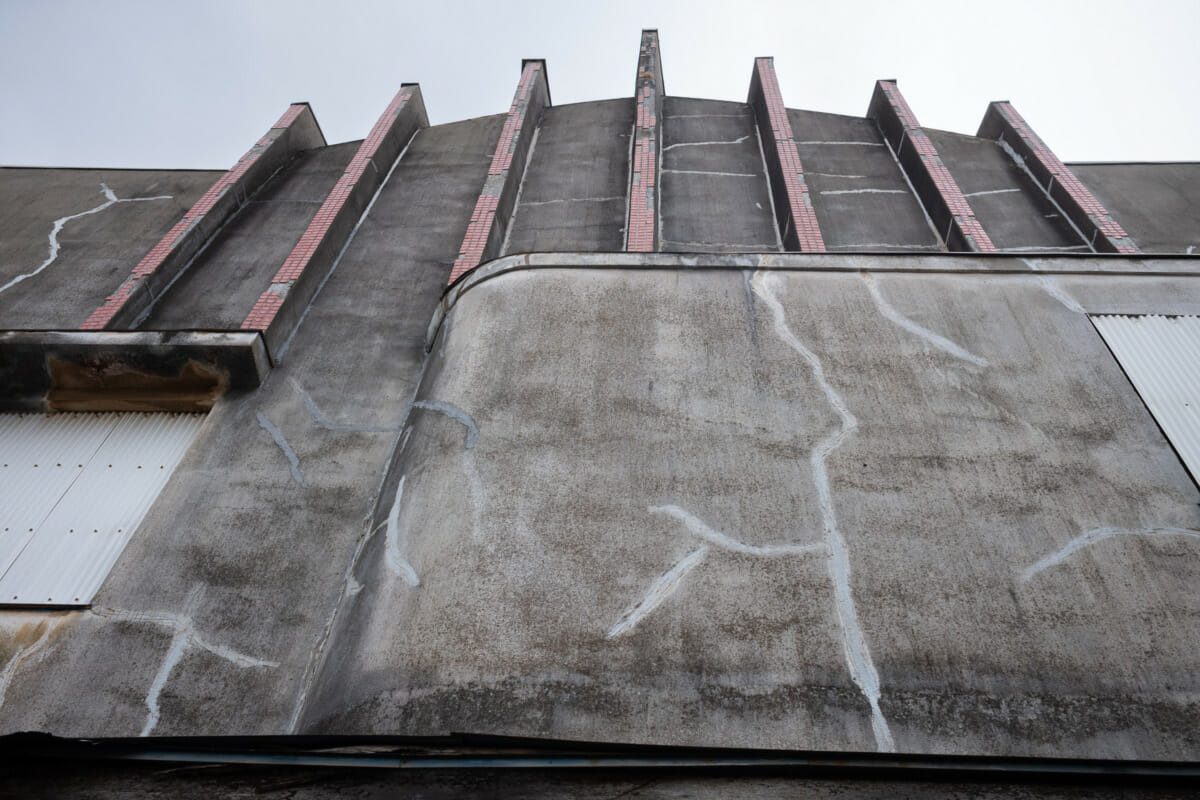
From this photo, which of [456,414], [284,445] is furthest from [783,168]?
[284,445]

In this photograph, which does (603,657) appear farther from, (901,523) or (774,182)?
(774,182)

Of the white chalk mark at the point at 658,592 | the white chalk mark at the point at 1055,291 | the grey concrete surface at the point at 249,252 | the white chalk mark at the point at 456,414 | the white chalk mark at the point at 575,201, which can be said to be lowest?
the white chalk mark at the point at 658,592

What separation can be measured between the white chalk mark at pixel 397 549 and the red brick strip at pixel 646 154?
3374 millimetres

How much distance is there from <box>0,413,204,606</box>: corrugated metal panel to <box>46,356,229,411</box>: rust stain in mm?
110

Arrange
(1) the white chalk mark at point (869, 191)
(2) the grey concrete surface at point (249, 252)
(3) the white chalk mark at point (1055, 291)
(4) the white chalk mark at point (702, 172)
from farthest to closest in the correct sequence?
1. (4) the white chalk mark at point (702, 172)
2. (1) the white chalk mark at point (869, 191)
3. (2) the grey concrete surface at point (249, 252)
4. (3) the white chalk mark at point (1055, 291)

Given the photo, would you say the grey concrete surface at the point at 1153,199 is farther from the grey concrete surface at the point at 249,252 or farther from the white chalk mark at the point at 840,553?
the grey concrete surface at the point at 249,252

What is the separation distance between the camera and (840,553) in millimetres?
4383

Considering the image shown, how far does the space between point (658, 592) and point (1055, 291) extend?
432cm

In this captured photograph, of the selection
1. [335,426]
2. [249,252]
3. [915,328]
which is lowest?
[335,426]

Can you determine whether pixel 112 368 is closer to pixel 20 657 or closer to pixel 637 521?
pixel 20 657

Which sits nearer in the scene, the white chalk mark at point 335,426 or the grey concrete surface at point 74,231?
the white chalk mark at point 335,426

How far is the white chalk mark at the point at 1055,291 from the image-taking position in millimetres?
6008

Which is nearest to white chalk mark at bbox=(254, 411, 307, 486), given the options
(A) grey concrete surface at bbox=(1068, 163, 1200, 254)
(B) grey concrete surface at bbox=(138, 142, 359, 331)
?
(B) grey concrete surface at bbox=(138, 142, 359, 331)

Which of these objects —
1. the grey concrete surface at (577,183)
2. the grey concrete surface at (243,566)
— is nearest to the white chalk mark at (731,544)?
the grey concrete surface at (243,566)
